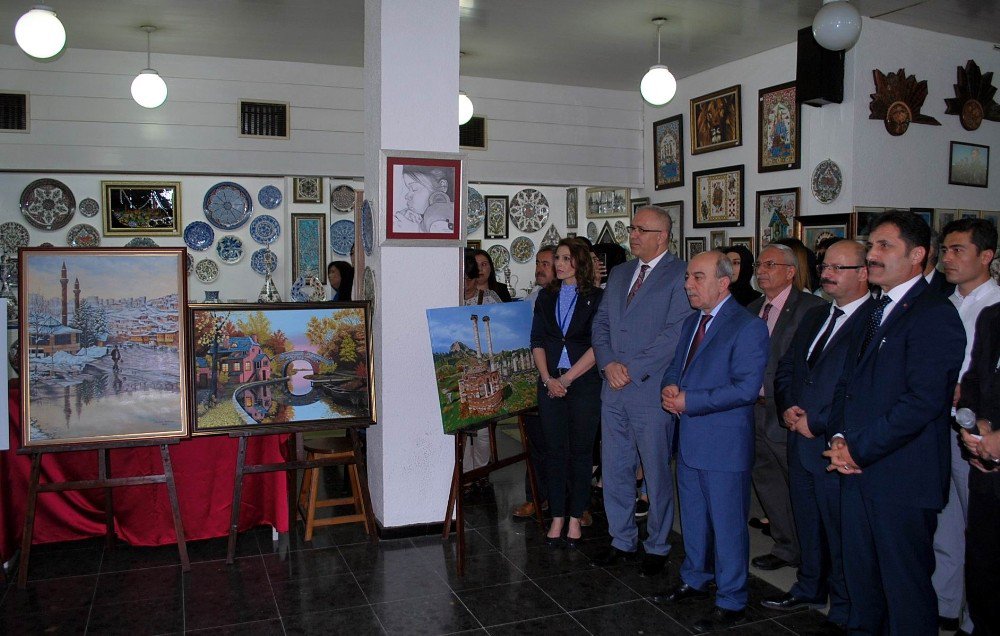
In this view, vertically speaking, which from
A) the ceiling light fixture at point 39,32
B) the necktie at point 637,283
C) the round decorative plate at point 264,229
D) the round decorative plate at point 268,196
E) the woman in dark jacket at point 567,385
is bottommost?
the woman in dark jacket at point 567,385

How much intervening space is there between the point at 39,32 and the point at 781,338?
16.6 ft

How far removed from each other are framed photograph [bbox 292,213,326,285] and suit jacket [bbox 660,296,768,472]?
551 cm

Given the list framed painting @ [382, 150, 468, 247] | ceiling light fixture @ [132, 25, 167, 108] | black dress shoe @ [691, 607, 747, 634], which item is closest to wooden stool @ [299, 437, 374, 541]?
framed painting @ [382, 150, 468, 247]

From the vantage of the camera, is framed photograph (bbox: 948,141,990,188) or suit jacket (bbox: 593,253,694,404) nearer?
suit jacket (bbox: 593,253,694,404)

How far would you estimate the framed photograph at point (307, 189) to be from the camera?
8008 mm

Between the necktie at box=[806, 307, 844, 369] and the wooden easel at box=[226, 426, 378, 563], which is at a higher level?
the necktie at box=[806, 307, 844, 369]

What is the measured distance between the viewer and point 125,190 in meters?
7.68

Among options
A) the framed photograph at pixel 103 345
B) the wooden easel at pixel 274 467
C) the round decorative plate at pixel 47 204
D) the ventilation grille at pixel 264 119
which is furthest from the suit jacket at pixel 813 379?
the round decorative plate at pixel 47 204

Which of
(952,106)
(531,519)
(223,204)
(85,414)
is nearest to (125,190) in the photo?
(223,204)

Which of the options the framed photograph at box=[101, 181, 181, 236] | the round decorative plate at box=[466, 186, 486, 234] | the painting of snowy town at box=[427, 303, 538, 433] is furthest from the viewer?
the round decorative plate at box=[466, 186, 486, 234]

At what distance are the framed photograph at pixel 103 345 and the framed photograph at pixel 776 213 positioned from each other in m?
5.01

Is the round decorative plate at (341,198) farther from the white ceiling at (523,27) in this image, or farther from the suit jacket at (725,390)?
the suit jacket at (725,390)

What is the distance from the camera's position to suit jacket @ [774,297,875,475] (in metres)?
3.11

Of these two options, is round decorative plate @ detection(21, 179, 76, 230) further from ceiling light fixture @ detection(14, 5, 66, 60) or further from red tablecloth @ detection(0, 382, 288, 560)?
red tablecloth @ detection(0, 382, 288, 560)
